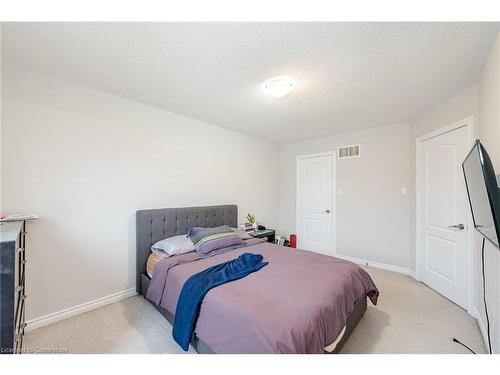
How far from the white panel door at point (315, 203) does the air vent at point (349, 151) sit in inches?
8.3

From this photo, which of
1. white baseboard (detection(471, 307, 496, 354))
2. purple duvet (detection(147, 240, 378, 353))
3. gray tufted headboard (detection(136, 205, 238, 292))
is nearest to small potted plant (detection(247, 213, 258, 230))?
gray tufted headboard (detection(136, 205, 238, 292))

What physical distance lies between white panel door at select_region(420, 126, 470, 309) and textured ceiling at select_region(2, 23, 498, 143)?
2.06ft

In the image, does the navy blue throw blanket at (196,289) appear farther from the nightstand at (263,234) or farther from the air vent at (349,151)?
the air vent at (349,151)

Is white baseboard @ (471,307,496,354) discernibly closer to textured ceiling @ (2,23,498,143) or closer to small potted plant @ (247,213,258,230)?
textured ceiling @ (2,23,498,143)

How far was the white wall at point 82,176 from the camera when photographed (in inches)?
77.8

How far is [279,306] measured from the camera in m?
1.42

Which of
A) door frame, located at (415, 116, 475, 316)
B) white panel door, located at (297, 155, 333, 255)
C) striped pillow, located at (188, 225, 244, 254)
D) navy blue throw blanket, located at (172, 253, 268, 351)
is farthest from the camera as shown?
white panel door, located at (297, 155, 333, 255)

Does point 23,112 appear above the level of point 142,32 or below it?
below

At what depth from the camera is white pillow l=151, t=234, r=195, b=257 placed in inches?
96.5

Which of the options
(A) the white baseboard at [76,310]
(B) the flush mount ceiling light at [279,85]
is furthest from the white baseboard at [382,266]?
(A) the white baseboard at [76,310]
